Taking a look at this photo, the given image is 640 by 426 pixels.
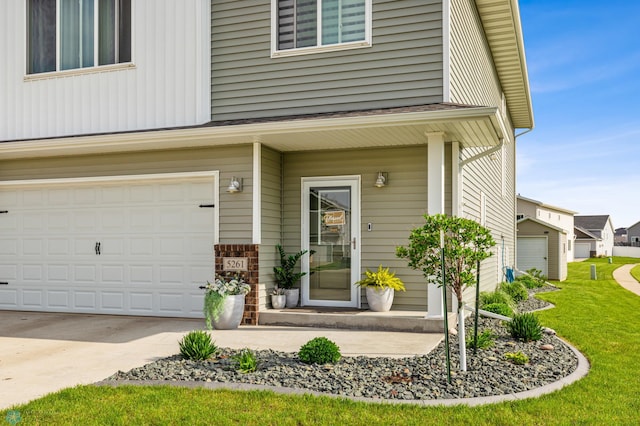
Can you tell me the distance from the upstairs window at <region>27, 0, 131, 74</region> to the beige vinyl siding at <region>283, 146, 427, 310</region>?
400cm

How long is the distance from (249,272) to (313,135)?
7.29 feet

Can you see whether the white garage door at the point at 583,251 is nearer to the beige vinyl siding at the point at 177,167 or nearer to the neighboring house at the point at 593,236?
the neighboring house at the point at 593,236

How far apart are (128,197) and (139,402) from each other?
18.8 feet

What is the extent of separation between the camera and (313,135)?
8477 mm

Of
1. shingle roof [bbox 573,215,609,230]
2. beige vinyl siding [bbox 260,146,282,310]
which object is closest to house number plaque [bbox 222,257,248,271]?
beige vinyl siding [bbox 260,146,282,310]

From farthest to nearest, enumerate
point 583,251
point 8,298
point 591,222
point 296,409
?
point 591,222 < point 583,251 < point 8,298 < point 296,409

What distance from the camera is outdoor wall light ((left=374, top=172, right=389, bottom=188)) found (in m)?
9.01

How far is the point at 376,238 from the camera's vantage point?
361 inches

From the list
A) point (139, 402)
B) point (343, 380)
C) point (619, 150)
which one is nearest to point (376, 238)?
point (343, 380)

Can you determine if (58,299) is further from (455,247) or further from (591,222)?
(591,222)

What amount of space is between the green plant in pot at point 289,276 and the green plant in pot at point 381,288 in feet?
3.73

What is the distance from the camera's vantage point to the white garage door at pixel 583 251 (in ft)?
171

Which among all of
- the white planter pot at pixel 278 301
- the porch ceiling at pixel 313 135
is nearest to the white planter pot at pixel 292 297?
the white planter pot at pixel 278 301

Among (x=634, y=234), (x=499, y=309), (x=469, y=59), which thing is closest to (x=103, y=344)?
(x=499, y=309)
